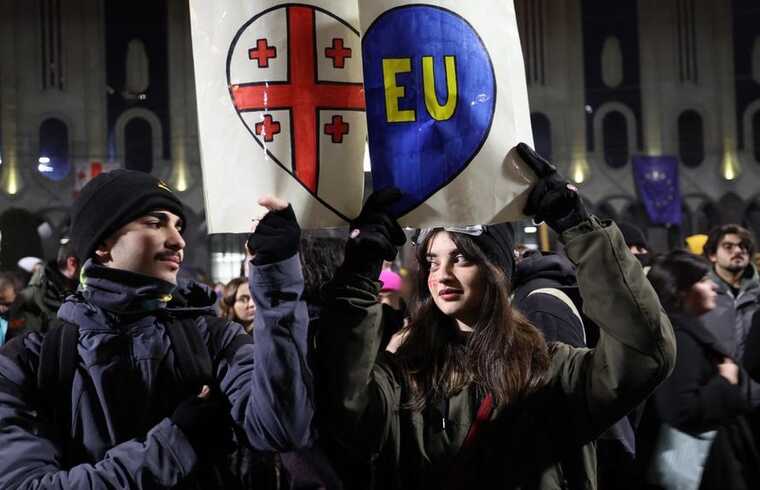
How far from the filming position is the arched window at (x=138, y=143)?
74.2ft

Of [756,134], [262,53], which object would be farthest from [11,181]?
[262,53]

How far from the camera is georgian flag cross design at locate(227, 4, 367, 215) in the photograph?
1917 millimetres

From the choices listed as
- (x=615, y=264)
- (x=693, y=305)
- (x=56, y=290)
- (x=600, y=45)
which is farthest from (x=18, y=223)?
(x=600, y=45)

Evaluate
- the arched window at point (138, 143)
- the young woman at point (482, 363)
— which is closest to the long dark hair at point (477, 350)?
the young woman at point (482, 363)

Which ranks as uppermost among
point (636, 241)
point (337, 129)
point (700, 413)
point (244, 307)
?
point (337, 129)

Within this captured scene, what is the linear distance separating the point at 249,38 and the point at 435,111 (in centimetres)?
40

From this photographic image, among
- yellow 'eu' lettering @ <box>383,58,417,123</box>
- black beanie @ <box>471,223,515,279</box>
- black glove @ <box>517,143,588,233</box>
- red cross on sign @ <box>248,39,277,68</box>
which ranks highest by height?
red cross on sign @ <box>248,39,277,68</box>

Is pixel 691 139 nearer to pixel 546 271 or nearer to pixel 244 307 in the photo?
pixel 244 307

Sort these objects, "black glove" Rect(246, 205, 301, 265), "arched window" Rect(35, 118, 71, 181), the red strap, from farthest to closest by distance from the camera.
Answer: "arched window" Rect(35, 118, 71, 181)
the red strap
"black glove" Rect(246, 205, 301, 265)

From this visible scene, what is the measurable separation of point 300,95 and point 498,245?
0.61 metres

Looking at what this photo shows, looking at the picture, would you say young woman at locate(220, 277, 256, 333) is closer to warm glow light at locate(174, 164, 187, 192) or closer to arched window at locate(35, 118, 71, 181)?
warm glow light at locate(174, 164, 187, 192)

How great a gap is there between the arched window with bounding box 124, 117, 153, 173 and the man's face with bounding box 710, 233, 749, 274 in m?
18.7

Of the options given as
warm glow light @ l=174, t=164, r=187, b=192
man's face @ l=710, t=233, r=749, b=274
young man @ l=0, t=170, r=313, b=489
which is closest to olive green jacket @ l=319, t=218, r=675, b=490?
young man @ l=0, t=170, r=313, b=489

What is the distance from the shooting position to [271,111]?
1.92 metres
